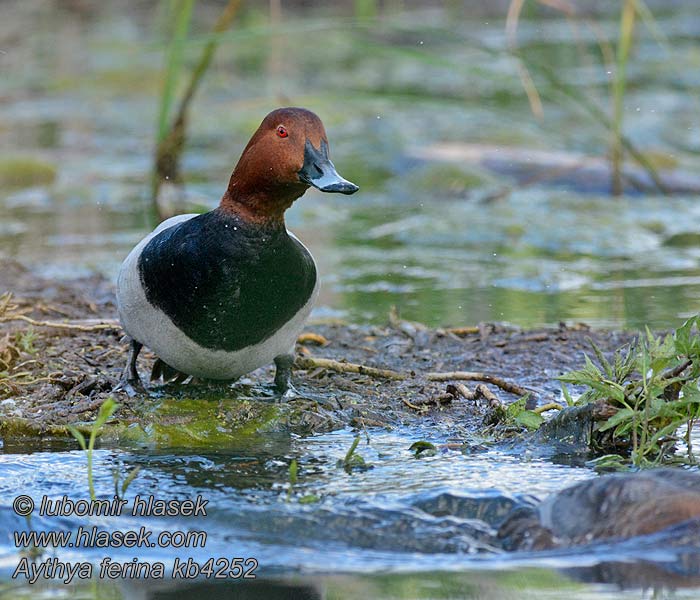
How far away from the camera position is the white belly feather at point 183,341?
4.68 m

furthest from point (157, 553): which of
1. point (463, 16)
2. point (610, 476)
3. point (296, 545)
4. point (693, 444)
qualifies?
point (463, 16)

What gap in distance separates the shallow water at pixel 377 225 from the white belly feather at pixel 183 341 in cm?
33

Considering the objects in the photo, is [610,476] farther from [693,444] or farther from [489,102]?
[489,102]

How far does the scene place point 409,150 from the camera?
38.9 feet

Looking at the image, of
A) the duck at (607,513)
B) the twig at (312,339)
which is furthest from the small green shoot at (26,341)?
the duck at (607,513)

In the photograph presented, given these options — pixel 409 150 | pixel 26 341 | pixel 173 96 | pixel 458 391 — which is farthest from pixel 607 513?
pixel 409 150

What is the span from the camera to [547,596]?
11.0 ft

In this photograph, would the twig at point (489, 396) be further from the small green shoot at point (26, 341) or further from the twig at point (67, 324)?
the small green shoot at point (26, 341)

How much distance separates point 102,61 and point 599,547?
13.5 metres

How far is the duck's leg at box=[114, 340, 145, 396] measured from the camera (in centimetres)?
515

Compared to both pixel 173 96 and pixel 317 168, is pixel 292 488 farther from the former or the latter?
pixel 173 96

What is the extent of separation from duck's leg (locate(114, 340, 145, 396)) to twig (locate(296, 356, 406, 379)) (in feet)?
2.57

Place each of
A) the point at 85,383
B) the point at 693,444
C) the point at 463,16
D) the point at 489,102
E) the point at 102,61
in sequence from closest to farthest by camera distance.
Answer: the point at 693,444 → the point at 85,383 → the point at 489,102 → the point at 102,61 → the point at 463,16

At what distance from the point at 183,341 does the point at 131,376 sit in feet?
2.10
